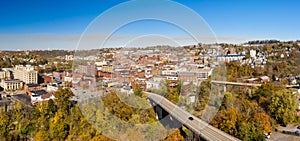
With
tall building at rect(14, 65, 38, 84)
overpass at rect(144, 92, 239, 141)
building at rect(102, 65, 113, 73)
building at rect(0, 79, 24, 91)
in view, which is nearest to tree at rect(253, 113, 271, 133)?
overpass at rect(144, 92, 239, 141)

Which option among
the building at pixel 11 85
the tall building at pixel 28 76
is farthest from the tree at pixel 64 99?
the tall building at pixel 28 76

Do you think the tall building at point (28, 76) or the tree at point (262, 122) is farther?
the tall building at point (28, 76)

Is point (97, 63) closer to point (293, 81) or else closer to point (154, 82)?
point (154, 82)

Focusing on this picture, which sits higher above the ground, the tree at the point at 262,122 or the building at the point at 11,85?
the tree at the point at 262,122

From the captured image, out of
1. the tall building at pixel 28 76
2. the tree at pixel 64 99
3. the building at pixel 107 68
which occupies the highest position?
the building at pixel 107 68

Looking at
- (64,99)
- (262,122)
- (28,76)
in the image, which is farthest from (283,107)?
(28,76)

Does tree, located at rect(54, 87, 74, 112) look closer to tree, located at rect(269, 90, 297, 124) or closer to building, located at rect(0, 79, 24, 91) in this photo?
tree, located at rect(269, 90, 297, 124)

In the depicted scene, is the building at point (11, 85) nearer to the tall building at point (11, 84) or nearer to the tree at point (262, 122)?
the tall building at point (11, 84)
